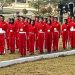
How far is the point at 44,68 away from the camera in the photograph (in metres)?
14.5

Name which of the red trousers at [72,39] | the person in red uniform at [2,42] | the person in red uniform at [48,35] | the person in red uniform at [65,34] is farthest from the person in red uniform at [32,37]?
the red trousers at [72,39]

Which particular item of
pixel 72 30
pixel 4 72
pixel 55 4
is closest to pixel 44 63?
pixel 4 72

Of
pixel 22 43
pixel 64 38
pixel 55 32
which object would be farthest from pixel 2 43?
pixel 64 38

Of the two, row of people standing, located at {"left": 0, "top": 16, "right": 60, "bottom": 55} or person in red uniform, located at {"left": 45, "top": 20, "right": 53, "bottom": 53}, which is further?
person in red uniform, located at {"left": 45, "top": 20, "right": 53, "bottom": 53}

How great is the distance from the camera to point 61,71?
549 inches

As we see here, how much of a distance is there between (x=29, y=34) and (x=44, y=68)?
3405mm

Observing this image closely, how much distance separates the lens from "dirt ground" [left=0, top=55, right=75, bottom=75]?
13.6 m

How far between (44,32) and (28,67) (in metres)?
4.20

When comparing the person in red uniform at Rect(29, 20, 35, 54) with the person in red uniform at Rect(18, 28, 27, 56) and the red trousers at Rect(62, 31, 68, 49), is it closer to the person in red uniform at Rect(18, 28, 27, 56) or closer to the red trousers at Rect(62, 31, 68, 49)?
the person in red uniform at Rect(18, 28, 27, 56)

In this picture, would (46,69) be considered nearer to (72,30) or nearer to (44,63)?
(44,63)

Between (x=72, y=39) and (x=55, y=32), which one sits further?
(x=72, y=39)

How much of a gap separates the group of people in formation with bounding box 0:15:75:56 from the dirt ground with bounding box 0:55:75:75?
69.4 inches

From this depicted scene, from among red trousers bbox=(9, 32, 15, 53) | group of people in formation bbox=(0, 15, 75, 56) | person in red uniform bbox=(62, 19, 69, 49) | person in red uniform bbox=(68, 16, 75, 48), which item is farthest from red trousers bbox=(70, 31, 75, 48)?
red trousers bbox=(9, 32, 15, 53)

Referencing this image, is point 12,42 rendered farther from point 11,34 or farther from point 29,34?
point 29,34
